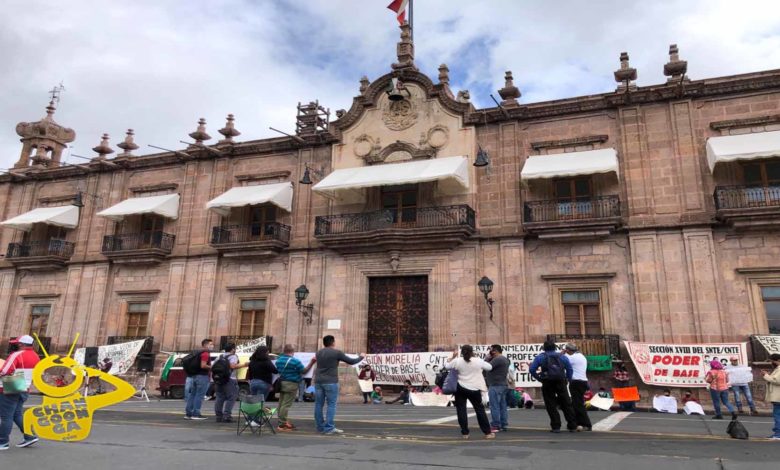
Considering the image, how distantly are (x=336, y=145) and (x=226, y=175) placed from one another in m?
4.56

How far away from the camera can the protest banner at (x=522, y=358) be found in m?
15.0

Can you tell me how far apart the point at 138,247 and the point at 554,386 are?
17.3 meters

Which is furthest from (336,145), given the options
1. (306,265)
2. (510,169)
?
(510,169)

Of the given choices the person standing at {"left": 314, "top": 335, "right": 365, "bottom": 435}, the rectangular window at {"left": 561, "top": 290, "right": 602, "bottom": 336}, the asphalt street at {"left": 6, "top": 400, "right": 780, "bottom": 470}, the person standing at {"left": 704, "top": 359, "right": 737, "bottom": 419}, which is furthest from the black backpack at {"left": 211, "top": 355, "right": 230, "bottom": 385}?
the rectangular window at {"left": 561, "top": 290, "right": 602, "bottom": 336}

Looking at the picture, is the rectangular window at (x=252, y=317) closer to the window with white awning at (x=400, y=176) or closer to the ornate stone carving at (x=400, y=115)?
the window with white awning at (x=400, y=176)

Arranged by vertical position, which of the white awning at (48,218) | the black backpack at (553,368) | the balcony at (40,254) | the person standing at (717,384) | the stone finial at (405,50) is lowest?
the person standing at (717,384)

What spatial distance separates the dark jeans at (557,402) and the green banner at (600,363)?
6791 mm

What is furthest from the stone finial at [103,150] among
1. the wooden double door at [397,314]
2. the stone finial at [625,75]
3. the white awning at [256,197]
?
the stone finial at [625,75]

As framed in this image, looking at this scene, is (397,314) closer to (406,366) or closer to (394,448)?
(406,366)

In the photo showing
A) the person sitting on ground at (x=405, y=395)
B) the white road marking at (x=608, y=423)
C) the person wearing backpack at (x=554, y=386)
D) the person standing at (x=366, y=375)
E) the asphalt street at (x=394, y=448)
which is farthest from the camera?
the person standing at (x=366, y=375)

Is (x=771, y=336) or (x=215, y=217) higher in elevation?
(x=215, y=217)

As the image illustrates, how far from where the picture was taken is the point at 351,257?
18578 mm

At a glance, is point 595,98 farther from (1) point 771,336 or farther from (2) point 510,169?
(1) point 771,336

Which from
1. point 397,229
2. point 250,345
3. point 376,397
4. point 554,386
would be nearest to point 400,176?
point 397,229
